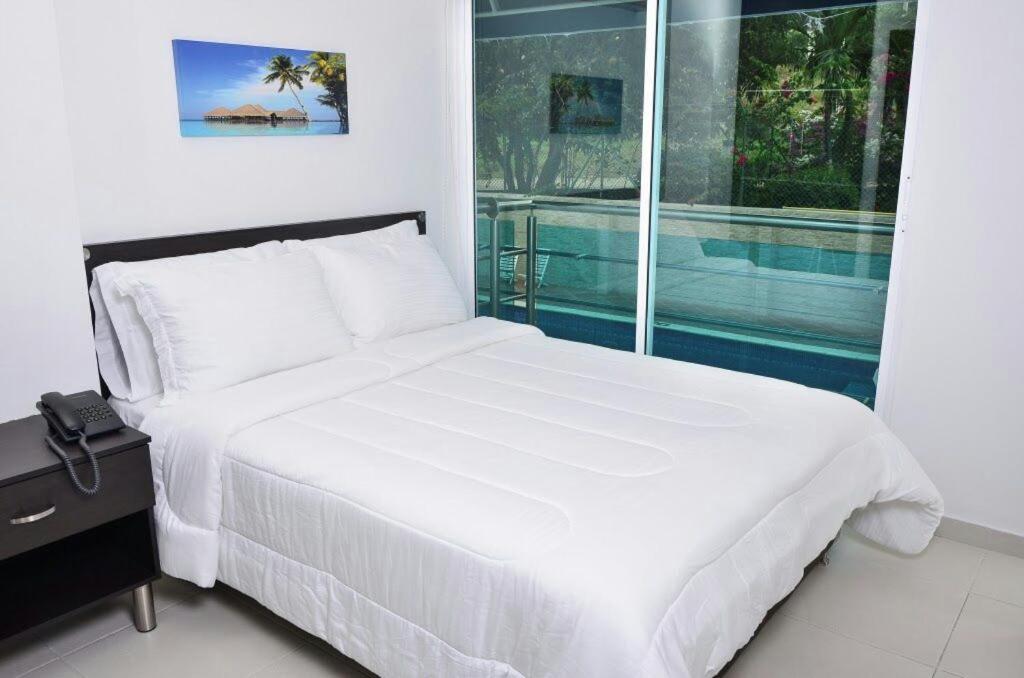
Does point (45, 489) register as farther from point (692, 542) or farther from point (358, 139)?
point (358, 139)

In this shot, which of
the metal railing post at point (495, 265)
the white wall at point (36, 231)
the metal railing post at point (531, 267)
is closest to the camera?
the white wall at point (36, 231)

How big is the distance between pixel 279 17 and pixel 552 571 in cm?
282

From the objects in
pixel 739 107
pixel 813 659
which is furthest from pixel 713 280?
pixel 813 659

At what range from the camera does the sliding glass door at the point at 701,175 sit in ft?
11.1

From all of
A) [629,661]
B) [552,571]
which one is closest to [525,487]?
[552,571]

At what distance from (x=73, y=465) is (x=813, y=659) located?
2.26 meters

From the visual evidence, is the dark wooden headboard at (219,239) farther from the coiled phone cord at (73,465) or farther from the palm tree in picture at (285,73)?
the coiled phone cord at (73,465)

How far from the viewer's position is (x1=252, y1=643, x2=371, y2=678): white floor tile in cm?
249

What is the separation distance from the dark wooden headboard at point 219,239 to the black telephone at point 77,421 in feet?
1.51

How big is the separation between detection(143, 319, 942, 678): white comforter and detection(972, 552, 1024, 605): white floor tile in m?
0.24

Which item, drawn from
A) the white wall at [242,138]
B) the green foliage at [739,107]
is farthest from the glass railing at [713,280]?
the white wall at [242,138]

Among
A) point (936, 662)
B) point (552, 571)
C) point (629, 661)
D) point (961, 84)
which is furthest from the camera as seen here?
point (961, 84)

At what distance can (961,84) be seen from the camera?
3.04 metres

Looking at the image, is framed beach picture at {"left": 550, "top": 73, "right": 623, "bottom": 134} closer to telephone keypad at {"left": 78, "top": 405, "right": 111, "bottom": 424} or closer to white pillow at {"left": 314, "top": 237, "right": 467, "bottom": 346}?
white pillow at {"left": 314, "top": 237, "right": 467, "bottom": 346}
